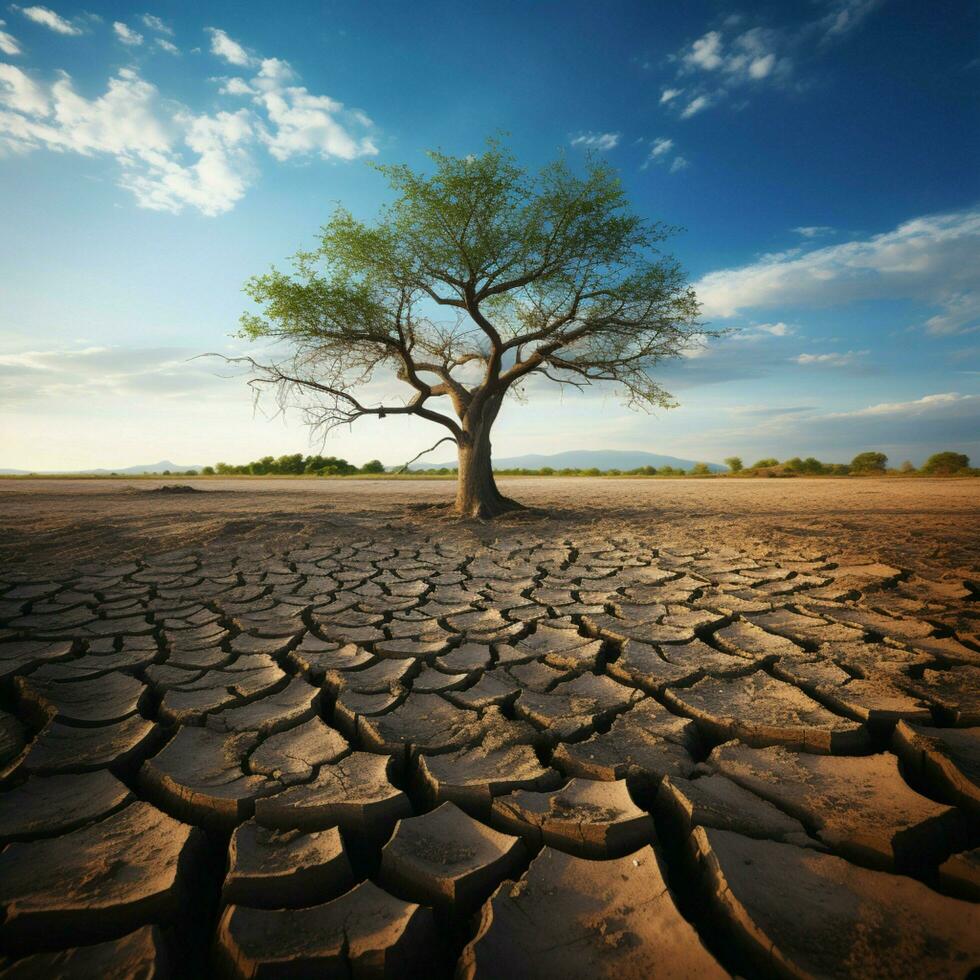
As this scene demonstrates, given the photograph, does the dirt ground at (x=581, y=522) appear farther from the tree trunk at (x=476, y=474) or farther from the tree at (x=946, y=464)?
the tree at (x=946, y=464)

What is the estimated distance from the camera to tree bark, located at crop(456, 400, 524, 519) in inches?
296

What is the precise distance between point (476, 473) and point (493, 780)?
20.6 ft

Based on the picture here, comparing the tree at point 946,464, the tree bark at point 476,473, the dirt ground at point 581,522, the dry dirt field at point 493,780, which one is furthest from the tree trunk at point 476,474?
the tree at point 946,464

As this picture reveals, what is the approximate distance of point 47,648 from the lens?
2.40 m

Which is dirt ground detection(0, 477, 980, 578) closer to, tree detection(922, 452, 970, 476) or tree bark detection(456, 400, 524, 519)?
tree bark detection(456, 400, 524, 519)

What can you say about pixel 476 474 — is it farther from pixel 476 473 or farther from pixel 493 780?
pixel 493 780

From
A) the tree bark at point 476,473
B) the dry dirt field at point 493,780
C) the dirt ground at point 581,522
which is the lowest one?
the dry dirt field at point 493,780


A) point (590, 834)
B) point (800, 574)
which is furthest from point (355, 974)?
point (800, 574)

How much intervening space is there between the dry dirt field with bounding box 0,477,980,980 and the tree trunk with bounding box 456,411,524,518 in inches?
161

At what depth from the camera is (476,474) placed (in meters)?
7.55

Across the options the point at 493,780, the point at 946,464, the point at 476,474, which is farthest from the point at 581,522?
the point at 946,464

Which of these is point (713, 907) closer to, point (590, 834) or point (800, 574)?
point (590, 834)

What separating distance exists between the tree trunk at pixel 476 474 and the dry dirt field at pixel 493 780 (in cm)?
408

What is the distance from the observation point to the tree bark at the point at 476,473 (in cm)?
753
